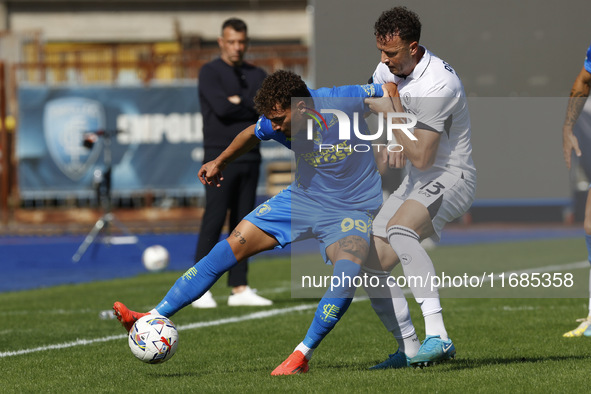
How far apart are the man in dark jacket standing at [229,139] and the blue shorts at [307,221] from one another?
344 cm

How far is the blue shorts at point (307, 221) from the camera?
Result: 17.5ft

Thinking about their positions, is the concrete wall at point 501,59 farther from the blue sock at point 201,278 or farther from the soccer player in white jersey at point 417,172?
the blue sock at point 201,278

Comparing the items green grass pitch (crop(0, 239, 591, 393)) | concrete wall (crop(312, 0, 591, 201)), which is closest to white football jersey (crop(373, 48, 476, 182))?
green grass pitch (crop(0, 239, 591, 393))

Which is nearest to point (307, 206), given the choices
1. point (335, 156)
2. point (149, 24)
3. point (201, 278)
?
point (335, 156)

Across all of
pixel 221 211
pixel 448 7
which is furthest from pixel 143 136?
pixel 221 211

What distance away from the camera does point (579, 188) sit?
792 inches

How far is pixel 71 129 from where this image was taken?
20219 mm

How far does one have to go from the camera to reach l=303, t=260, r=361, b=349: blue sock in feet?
A: 16.9

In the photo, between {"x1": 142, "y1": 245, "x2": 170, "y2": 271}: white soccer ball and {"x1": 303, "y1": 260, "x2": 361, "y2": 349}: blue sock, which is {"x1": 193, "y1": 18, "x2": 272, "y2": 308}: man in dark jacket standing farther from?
{"x1": 142, "y1": 245, "x2": 170, "y2": 271}: white soccer ball

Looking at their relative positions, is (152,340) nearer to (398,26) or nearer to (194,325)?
(398,26)

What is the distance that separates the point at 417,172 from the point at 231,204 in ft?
12.0

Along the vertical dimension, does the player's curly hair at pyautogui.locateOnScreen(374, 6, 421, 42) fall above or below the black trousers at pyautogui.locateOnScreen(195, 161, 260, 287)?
above

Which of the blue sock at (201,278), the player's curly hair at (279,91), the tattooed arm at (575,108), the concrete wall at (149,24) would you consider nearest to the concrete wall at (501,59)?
the tattooed arm at (575,108)

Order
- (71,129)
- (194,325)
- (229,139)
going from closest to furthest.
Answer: (194,325), (229,139), (71,129)
